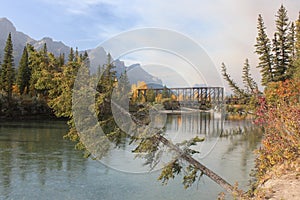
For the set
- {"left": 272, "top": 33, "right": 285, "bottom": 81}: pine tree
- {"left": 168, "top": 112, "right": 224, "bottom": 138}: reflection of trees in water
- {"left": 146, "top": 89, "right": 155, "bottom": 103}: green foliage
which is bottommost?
{"left": 168, "top": 112, "right": 224, "bottom": 138}: reflection of trees in water

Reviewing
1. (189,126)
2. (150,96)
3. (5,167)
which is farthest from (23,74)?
(150,96)

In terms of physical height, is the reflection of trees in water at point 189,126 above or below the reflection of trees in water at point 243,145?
above

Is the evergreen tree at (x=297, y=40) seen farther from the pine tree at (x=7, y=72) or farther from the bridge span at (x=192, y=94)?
the pine tree at (x=7, y=72)

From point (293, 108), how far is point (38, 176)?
8.91m

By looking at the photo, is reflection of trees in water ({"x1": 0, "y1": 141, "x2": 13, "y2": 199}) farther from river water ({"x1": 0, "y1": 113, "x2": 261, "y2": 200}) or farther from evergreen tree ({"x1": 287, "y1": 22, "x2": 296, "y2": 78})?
evergreen tree ({"x1": 287, "y1": 22, "x2": 296, "y2": 78})

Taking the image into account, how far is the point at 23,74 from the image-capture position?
1834 inches

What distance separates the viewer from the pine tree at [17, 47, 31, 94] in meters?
46.0

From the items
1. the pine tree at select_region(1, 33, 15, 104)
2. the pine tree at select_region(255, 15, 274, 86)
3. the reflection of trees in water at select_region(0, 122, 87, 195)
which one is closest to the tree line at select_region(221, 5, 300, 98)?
the pine tree at select_region(255, 15, 274, 86)

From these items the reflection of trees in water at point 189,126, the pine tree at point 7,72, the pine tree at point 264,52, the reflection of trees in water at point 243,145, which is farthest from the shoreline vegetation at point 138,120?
the pine tree at point 7,72

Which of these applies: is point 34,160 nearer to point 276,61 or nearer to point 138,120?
point 138,120

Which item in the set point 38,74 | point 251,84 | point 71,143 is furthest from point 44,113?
point 38,74

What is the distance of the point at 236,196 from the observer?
18.1ft

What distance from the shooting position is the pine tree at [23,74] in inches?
1810

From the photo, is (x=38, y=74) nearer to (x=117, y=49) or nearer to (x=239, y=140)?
(x=117, y=49)
